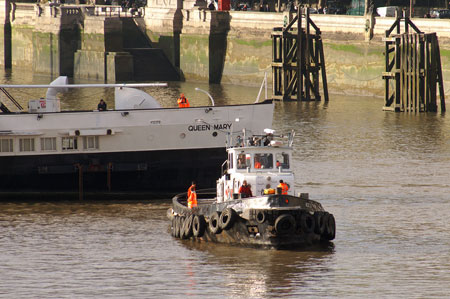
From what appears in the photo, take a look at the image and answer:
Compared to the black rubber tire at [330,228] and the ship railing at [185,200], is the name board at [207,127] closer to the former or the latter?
the ship railing at [185,200]

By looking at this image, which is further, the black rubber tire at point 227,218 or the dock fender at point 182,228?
the dock fender at point 182,228

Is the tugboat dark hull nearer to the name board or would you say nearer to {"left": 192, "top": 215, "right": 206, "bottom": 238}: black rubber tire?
{"left": 192, "top": 215, "right": 206, "bottom": 238}: black rubber tire

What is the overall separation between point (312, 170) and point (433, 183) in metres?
5.69

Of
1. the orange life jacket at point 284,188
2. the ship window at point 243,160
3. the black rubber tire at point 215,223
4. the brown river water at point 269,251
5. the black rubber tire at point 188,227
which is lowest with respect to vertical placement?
the brown river water at point 269,251

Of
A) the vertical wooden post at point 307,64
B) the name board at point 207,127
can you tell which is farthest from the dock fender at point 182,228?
the vertical wooden post at point 307,64

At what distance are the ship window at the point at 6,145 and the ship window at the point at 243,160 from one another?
434 inches

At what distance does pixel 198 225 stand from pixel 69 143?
976 cm

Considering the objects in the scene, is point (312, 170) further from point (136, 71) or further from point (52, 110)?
point (136, 71)

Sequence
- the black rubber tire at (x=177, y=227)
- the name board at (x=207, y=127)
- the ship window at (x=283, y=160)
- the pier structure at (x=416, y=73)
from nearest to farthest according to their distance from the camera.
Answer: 1. the ship window at (x=283, y=160)
2. the black rubber tire at (x=177, y=227)
3. the name board at (x=207, y=127)
4. the pier structure at (x=416, y=73)

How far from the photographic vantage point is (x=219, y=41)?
91.6 meters

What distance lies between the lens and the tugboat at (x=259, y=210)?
31.8m

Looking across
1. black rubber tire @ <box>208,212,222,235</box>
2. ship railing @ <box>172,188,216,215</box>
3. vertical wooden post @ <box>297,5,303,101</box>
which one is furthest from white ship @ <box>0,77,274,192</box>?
vertical wooden post @ <box>297,5,303,101</box>

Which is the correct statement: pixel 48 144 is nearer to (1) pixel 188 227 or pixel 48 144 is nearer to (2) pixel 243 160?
(1) pixel 188 227

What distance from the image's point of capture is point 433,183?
4534 centimetres
